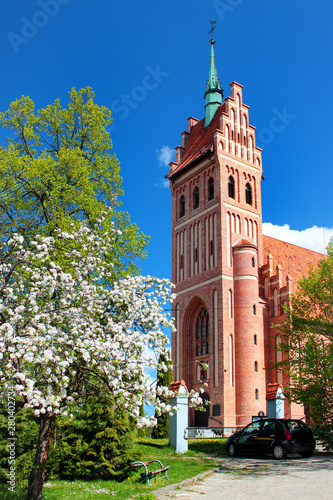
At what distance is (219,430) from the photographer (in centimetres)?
2842

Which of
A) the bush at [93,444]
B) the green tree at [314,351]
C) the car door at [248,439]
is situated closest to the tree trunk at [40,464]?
the bush at [93,444]

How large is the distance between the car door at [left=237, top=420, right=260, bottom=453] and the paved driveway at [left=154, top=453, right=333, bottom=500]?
195cm

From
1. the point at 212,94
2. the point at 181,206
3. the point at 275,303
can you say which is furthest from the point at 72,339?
the point at 212,94

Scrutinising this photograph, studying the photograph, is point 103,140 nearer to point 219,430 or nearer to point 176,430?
point 176,430

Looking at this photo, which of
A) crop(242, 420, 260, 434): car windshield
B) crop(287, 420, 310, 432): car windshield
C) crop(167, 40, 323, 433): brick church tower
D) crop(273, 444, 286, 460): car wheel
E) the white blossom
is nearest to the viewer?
the white blossom

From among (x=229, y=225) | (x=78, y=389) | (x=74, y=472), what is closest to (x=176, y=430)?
(x=74, y=472)

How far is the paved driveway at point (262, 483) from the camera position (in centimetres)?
902

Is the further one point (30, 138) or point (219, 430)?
point (219, 430)

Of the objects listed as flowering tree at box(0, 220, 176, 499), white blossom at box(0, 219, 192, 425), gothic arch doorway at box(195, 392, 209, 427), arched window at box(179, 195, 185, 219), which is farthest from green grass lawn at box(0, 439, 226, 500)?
arched window at box(179, 195, 185, 219)

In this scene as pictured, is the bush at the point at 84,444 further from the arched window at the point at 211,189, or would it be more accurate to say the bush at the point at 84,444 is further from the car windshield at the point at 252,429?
the arched window at the point at 211,189

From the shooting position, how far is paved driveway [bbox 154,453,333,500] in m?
9.02

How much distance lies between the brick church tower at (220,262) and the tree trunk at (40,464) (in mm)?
21395

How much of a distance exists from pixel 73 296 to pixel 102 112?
10.3 meters

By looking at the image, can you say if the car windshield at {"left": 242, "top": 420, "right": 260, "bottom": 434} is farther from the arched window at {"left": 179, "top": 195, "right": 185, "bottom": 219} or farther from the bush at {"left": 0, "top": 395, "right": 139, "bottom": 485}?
the arched window at {"left": 179, "top": 195, "right": 185, "bottom": 219}
